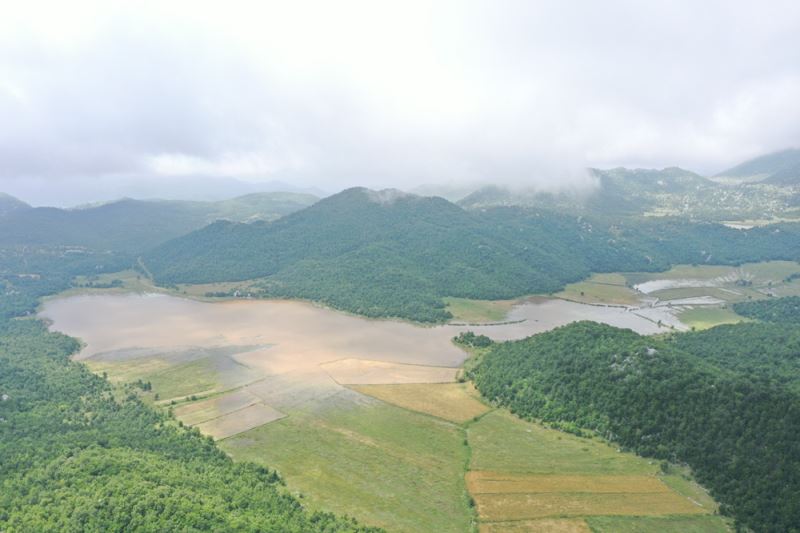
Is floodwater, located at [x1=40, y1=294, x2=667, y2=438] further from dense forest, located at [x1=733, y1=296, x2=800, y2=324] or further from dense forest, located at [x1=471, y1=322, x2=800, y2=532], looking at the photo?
dense forest, located at [x1=733, y1=296, x2=800, y2=324]

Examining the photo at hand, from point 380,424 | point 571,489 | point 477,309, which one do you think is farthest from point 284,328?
point 571,489

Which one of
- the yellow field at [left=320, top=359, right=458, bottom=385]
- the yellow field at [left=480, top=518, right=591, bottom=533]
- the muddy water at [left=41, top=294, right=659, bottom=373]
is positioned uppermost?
the muddy water at [left=41, top=294, right=659, bottom=373]

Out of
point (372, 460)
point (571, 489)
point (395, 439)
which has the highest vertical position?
point (395, 439)

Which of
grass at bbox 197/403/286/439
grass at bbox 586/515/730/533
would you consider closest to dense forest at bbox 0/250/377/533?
grass at bbox 197/403/286/439

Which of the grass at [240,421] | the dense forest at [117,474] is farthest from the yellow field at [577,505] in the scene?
the grass at [240,421]

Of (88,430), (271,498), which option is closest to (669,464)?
(271,498)

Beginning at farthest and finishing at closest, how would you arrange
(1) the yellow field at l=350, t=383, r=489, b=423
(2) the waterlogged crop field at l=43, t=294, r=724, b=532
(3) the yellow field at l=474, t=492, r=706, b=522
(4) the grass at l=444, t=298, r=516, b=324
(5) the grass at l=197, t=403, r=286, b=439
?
(4) the grass at l=444, t=298, r=516, b=324 < (1) the yellow field at l=350, t=383, r=489, b=423 < (5) the grass at l=197, t=403, r=286, b=439 < (2) the waterlogged crop field at l=43, t=294, r=724, b=532 < (3) the yellow field at l=474, t=492, r=706, b=522

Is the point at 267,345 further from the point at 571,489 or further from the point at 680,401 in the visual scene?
the point at 680,401
